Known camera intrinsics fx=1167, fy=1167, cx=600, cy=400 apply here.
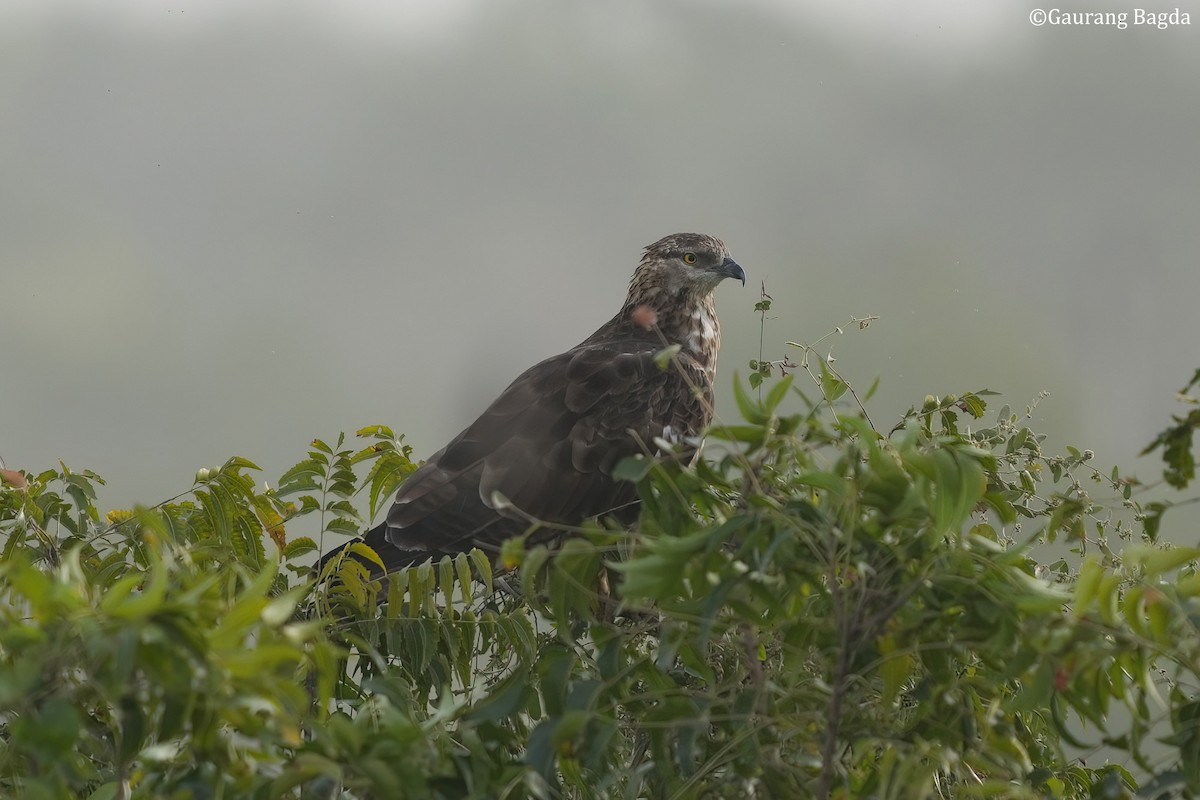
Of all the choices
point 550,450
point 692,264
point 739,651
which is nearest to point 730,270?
point 692,264

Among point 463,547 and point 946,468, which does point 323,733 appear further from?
point 463,547

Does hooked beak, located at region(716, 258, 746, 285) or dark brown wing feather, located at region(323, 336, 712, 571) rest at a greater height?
hooked beak, located at region(716, 258, 746, 285)

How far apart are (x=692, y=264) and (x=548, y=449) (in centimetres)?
105

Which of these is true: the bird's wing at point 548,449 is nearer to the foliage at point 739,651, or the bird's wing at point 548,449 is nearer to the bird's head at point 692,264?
the bird's head at point 692,264

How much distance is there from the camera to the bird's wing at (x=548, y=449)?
2.95 meters

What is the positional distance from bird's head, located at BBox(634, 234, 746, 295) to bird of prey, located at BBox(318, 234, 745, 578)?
411mm

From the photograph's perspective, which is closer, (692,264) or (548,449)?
(548,449)

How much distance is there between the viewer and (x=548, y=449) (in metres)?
3.09

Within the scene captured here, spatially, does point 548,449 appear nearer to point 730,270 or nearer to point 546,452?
point 546,452

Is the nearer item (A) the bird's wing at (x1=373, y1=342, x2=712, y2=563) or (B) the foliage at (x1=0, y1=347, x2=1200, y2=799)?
(B) the foliage at (x1=0, y1=347, x2=1200, y2=799)

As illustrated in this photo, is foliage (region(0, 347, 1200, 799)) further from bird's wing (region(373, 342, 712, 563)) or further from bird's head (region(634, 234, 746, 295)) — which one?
bird's head (region(634, 234, 746, 295))

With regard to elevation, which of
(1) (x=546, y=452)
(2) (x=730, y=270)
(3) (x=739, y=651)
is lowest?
(3) (x=739, y=651)

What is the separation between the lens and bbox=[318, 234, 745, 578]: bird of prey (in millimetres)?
2939

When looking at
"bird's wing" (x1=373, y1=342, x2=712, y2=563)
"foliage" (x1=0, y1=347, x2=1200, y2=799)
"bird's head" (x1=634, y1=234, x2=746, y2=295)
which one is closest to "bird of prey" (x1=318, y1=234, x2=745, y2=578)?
"bird's wing" (x1=373, y1=342, x2=712, y2=563)
